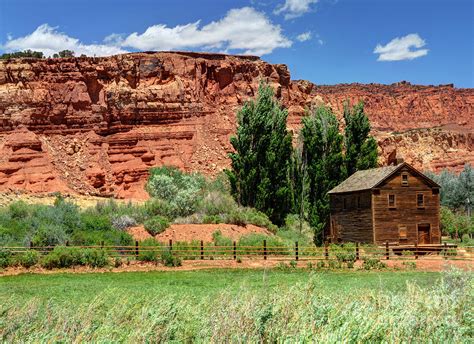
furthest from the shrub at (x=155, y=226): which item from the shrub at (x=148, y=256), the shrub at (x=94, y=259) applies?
the shrub at (x=94, y=259)

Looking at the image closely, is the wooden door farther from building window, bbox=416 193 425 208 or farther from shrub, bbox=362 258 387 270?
shrub, bbox=362 258 387 270

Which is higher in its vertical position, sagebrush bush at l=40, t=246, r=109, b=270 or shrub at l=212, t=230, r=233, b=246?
shrub at l=212, t=230, r=233, b=246

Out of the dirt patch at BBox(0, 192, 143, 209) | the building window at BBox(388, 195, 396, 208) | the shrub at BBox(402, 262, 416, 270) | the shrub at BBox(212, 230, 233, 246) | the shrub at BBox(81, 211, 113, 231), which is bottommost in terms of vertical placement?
the shrub at BBox(402, 262, 416, 270)

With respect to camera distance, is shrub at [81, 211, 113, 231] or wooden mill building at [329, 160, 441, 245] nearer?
shrub at [81, 211, 113, 231]

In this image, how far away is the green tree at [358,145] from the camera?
40.3m

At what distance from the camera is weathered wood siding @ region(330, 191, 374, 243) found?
109 feet

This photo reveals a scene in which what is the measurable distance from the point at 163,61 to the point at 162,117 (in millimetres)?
6542

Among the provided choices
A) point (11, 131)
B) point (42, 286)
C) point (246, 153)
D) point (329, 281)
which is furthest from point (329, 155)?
point (11, 131)

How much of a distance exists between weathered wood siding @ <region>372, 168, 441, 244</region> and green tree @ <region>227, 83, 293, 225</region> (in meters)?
8.40

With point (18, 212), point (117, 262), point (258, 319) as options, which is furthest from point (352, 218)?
point (258, 319)

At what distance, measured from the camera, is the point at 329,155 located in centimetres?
3959

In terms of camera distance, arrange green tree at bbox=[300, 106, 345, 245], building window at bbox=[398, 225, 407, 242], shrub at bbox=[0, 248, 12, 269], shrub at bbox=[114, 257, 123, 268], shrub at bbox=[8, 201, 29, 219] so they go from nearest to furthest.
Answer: shrub at bbox=[0, 248, 12, 269], shrub at bbox=[114, 257, 123, 268], building window at bbox=[398, 225, 407, 242], shrub at bbox=[8, 201, 29, 219], green tree at bbox=[300, 106, 345, 245]

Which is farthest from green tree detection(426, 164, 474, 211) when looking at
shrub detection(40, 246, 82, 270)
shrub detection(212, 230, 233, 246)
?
shrub detection(40, 246, 82, 270)

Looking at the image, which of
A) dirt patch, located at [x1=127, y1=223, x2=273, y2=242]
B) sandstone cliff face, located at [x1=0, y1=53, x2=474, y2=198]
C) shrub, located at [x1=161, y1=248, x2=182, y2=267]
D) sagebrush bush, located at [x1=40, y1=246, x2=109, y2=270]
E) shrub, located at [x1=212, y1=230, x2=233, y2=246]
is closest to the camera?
sagebrush bush, located at [x1=40, y1=246, x2=109, y2=270]
